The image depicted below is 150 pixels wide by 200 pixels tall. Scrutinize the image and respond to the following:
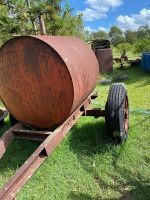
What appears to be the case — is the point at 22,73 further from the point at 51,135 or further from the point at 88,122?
the point at 88,122

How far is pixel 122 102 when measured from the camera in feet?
11.5

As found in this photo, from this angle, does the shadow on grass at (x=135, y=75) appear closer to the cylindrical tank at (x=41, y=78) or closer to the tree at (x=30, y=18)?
the tree at (x=30, y=18)

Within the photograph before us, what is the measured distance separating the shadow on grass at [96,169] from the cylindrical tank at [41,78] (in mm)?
792

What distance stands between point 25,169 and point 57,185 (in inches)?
36.4

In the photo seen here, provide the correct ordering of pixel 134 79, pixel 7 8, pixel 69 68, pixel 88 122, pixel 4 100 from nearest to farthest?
pixel 69 68 < pixel 4 100 < pixel 88 122 < pixel 134 79 < pixel 7 8

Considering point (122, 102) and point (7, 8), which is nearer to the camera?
point (122, 102)

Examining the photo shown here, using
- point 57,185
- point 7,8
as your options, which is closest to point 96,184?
point 57,185

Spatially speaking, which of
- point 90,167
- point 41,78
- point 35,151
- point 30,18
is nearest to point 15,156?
point 90,167

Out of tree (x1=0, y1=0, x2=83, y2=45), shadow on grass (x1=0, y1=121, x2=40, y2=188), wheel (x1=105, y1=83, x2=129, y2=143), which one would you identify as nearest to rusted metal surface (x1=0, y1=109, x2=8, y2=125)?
shadow on grass (x1=0, y1=121, x2=40, y2=188)

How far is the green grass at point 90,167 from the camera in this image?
2759 mm

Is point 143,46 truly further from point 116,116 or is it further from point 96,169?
point 96,169

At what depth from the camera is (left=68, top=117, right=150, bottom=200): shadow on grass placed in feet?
8.84

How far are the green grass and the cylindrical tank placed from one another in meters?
0.66

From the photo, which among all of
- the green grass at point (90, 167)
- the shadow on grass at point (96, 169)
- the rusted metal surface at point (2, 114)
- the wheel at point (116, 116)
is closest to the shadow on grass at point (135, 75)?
the green grass at point (90, 167)
